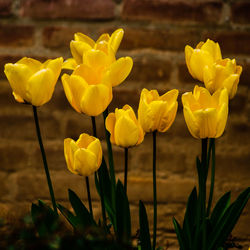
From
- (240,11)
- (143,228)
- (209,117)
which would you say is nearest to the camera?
(209,117)

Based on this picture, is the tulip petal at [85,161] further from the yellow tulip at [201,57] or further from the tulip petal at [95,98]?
the yellow tulip at [201,57]

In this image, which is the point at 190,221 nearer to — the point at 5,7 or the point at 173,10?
the point at 173,10

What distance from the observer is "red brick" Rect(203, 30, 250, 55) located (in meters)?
1.21

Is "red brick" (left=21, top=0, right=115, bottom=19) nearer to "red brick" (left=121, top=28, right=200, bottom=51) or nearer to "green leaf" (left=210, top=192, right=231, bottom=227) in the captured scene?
"red brick" (left=121, top=28, right=200, bottom=51)

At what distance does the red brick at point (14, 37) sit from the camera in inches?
48.8

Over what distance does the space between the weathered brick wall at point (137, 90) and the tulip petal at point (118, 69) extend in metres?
0.63

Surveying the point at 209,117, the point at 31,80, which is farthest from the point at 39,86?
the point at 209,117

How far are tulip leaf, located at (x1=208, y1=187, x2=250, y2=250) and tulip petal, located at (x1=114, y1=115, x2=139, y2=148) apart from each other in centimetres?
22

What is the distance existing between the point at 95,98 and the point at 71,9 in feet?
2.38

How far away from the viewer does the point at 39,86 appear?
0.58m

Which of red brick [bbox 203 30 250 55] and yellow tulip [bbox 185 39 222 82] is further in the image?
red brick [bbox 203 30 250 55]

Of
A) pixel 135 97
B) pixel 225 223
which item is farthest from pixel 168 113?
pixel 135 97

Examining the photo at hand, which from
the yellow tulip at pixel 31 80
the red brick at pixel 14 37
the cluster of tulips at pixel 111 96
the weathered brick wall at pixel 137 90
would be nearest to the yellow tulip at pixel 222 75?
the cluster of tulips at pixel 111 96

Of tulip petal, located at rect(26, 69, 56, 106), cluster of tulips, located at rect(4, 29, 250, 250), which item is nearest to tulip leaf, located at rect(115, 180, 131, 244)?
cluster of tulips, located at rect(4, 29, 250, 250)
